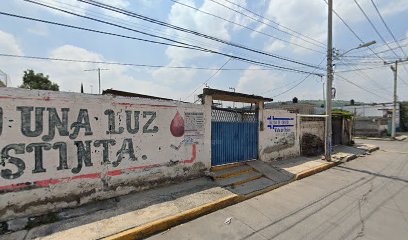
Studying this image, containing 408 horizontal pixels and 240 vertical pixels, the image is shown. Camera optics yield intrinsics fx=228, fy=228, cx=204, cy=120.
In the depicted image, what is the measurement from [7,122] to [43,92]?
828 mm

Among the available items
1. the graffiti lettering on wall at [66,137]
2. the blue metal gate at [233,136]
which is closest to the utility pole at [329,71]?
the blue metal gate at [233,136]

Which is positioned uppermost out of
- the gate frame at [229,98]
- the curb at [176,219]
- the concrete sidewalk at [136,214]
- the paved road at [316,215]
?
the gate frame at [229,98]

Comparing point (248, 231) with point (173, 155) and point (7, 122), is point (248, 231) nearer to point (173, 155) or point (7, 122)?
point (173, 155)

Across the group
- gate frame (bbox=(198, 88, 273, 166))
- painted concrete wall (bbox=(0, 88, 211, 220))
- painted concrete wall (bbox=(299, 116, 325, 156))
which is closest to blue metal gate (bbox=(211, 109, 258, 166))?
gate frame (bbox=(198, 88, 273, 166))

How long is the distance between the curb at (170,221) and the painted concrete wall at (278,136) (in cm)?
417

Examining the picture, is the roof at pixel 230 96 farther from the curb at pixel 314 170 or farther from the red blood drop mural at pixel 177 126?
the curb at pixel 314 170

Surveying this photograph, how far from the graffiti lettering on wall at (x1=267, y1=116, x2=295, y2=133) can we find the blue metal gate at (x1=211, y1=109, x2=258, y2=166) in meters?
1.04

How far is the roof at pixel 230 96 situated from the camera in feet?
24.1

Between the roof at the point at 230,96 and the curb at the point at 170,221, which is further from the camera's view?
the roof at the point at 230,96

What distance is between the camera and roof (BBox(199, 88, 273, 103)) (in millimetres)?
7336

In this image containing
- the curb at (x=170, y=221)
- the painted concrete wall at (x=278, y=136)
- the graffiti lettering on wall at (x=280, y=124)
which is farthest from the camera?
the graffiti lettering on wall at (x=280, y=124)

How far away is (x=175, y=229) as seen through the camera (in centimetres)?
447

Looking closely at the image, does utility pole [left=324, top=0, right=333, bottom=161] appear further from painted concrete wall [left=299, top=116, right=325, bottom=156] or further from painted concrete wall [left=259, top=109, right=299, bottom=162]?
painted concrete wall [left=259, top=109, right=299, bottom=162]

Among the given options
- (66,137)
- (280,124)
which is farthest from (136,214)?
(280,124)
